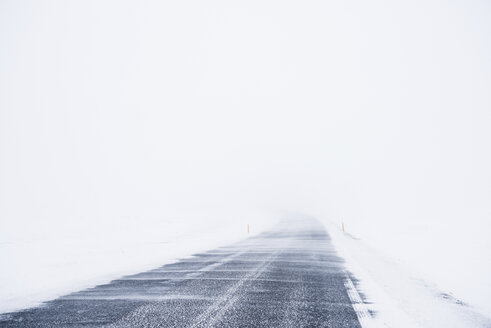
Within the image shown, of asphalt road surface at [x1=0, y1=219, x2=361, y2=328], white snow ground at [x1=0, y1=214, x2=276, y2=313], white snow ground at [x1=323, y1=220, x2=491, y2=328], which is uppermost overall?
white snow ground at [x1=0, y1=214, x2=276, y2=313]


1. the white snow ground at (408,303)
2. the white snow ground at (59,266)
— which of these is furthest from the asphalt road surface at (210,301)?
the white snow ground at (59,266)

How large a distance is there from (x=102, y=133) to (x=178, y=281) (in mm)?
198808

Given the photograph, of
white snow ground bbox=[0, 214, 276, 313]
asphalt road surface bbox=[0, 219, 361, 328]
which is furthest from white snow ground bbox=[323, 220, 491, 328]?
white snow ground bbox=[0, 214, 276, 313]

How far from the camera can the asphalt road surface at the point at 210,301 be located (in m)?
5.16

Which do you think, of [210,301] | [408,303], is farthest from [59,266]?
[408,303]

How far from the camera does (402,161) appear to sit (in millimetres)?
87438

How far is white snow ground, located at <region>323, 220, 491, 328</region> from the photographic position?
5285mm

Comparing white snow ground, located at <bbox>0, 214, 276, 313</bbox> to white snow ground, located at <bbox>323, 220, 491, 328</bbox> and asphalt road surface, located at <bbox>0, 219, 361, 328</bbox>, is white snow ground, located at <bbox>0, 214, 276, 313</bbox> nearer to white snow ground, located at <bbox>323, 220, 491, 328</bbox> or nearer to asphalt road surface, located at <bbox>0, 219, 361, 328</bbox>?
asphalt road surface, located at <bbox>0, 219, 361, 328</bbox>

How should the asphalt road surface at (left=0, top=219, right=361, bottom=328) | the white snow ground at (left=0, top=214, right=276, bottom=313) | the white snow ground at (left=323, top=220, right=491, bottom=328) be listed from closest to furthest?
the asphalt road surface at (left=0, top=219, right=361, bottom=328)
the white snow ground at (left=323, top=220, right=491, bottom=328)
the white snow ground at (left=0, top=214, right=276, bottom=313)

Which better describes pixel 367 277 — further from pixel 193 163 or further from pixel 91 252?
pixel 193 163

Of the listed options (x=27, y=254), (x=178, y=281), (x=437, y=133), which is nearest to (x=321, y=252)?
(x=178, y=281)

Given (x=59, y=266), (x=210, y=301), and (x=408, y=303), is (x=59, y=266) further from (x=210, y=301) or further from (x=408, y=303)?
(x=408, y=303)

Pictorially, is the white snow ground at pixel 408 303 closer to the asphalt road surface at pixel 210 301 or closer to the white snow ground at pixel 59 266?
the asphalt road surface at pixel 210 301

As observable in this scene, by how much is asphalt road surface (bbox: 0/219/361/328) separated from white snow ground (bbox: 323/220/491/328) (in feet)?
1.62
